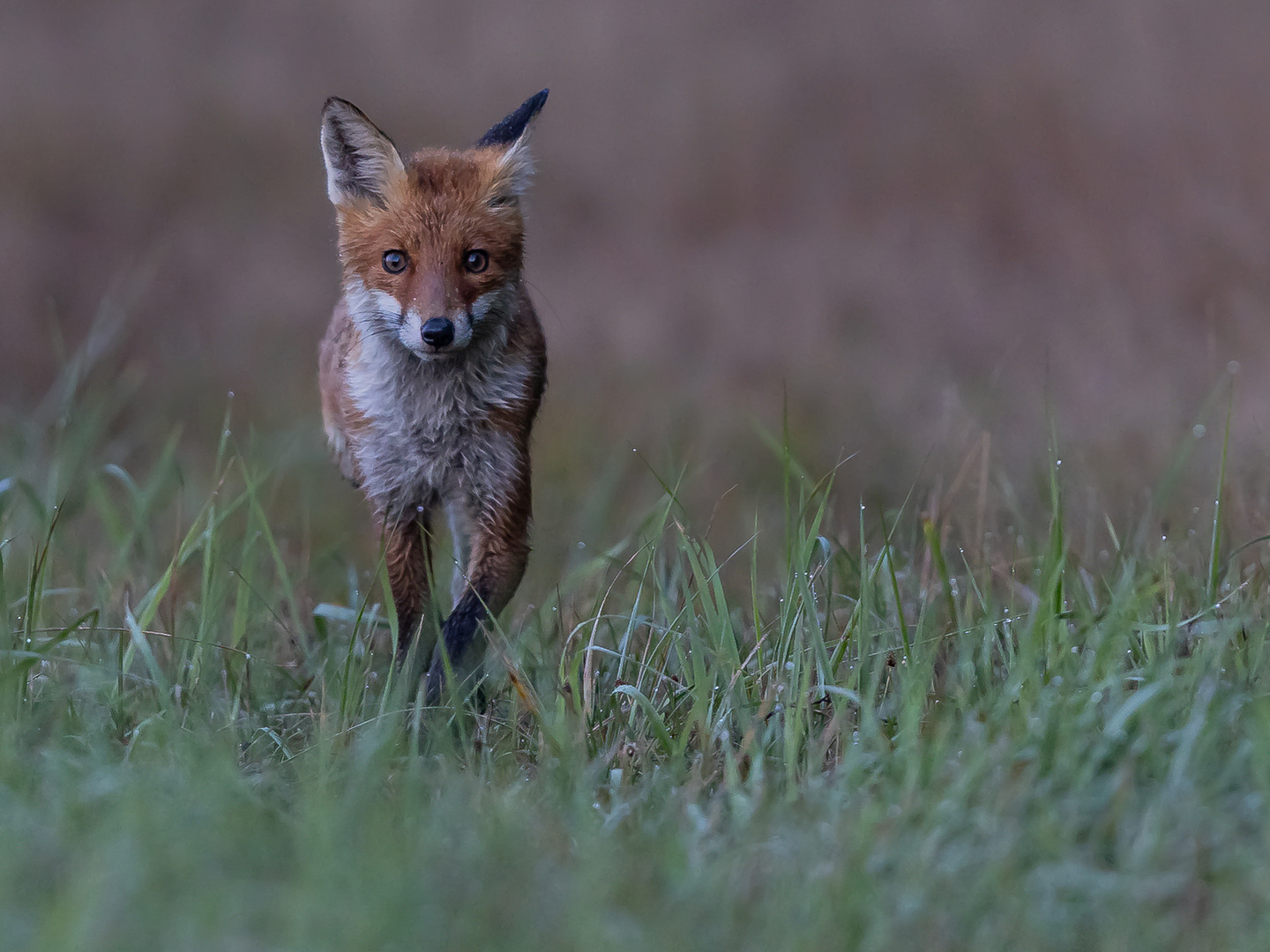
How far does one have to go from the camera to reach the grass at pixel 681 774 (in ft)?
7.50

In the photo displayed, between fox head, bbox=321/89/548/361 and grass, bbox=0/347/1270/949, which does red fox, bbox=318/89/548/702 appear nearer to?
fox head, bbox=321/89/548/361

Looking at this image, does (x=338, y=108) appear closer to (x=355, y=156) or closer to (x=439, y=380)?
(x=355, y=156)

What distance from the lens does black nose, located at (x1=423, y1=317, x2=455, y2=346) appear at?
137 inches

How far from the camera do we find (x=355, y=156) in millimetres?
3904

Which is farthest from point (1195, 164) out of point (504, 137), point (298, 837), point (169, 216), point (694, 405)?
point (298, 837)

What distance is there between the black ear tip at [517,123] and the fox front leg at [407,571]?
1195mm

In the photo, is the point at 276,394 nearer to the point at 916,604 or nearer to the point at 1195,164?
the point at 916,604

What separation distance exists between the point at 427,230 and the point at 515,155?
0.42 metres

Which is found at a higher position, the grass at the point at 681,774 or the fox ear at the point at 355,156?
the fox ear at the point at 355,156

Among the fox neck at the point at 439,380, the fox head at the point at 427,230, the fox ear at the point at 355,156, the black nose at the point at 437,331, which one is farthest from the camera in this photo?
the fox neck at the point at 439,380

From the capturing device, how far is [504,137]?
13.2 ft

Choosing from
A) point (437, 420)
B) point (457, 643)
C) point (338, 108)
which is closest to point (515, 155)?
point (338, 108)

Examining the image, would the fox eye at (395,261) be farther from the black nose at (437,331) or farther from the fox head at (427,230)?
the black nose at (437,331)

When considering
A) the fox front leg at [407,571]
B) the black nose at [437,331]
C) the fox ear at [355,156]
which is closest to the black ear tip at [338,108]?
the fox ear at [355,156]
